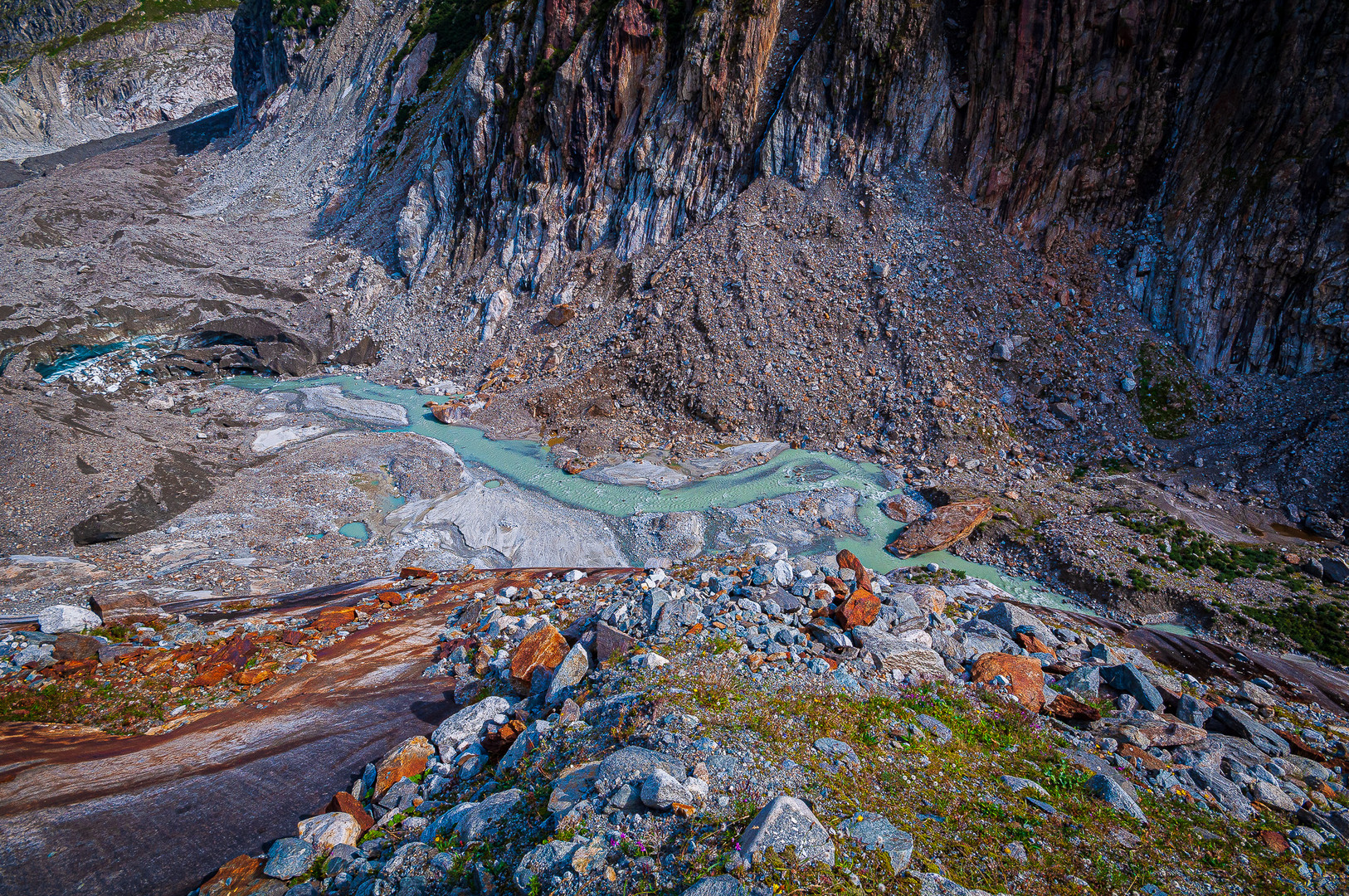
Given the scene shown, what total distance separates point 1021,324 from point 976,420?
614cm

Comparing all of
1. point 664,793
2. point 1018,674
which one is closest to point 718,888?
point 664,793

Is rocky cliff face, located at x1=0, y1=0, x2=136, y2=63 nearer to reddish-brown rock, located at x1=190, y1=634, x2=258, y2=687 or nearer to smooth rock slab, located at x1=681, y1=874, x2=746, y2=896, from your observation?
reddish-brown rock, located at x1=190, y1=634, x2=258, y2=687

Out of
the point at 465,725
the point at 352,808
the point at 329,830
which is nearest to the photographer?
the point at 329,830

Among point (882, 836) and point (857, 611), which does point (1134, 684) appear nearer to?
point (857, 611)

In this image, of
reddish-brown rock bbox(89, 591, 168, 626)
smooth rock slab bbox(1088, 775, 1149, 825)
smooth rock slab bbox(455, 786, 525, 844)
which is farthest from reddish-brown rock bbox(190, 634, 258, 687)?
smooth rock slab bbox(1088, 775, 1149, 825)

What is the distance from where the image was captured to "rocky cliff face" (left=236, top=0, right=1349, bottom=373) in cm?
2141

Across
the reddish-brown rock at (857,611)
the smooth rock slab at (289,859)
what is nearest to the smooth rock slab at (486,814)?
the smooth rock slab at (289,859)

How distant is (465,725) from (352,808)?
151cm

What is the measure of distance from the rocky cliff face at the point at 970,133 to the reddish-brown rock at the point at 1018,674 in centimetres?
2358

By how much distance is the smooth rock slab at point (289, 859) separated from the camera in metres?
5.42

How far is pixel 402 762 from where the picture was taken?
6.84m

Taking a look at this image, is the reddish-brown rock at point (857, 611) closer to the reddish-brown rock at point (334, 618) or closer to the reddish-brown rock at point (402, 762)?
the reddish-brown rock at point (402, 762)

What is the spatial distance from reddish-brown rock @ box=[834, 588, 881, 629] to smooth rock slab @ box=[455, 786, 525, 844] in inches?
220

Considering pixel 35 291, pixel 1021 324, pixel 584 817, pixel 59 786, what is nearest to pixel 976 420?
pixel 1021 324
